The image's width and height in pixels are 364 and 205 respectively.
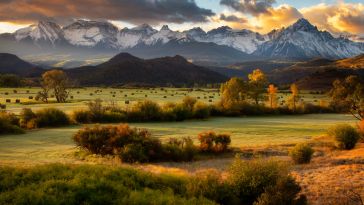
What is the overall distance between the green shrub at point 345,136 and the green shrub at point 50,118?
28.6 metres

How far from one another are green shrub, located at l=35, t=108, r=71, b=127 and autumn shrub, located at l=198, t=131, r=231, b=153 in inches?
813

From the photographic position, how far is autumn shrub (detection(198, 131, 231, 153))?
1314 inches

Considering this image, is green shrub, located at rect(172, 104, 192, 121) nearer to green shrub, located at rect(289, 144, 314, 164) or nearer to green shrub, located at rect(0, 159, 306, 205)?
green shrub, located at rect(289, 144, 314, 164)

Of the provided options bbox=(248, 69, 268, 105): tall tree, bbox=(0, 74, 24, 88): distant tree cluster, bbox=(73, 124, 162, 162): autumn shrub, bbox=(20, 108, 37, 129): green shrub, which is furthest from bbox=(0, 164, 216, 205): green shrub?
bbox=(0, 74, 24, 88): distant tree cluster

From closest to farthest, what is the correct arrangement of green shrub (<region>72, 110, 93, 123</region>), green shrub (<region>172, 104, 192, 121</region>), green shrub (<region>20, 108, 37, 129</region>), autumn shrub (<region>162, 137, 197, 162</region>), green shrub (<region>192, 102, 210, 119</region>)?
autumn shrub (<region>162, 137, 197, 162</region>), green shrub (<region>20, 108, 37, 129</region>), green shrub (<region>72, 110, 93, 123</region>), green shrub (<region>172, 104, 192, 121</region>), green shrub (<region>192, 102, 210, 119</region>)

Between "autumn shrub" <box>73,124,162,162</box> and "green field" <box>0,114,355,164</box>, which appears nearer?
"green field" <box>0,114,355,164</box>

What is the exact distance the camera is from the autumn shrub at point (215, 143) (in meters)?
33.4

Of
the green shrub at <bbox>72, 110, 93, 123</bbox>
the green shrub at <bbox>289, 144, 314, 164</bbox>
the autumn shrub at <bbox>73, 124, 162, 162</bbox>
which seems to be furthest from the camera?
the green shrub at <bbox>72, 110, 93, 123</bbox>

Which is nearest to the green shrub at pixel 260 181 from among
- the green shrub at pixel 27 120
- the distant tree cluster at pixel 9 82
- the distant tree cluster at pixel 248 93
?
the green shrub at pixel 27 120

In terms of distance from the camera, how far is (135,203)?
57.3ft

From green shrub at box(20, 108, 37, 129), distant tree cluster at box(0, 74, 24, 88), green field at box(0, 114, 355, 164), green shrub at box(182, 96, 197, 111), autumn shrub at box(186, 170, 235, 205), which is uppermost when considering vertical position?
distant tree cluster at box(0, 74, 24, 88)

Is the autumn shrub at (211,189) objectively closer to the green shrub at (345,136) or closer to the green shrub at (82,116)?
the green shrub at (345,136)

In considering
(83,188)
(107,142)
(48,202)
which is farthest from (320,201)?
(107,142)

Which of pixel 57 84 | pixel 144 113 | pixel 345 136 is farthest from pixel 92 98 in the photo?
pixel 345 136
